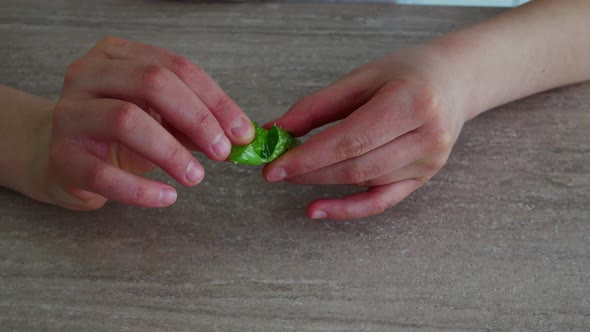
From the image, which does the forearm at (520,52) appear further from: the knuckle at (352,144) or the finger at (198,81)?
the finger at (198,81)

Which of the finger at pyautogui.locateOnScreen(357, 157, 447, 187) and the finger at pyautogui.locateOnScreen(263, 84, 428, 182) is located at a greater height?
the finger at pyautogui.locateOnScreen(263, 84, 428, 182)

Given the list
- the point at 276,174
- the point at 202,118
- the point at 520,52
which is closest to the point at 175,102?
the point at 202,118

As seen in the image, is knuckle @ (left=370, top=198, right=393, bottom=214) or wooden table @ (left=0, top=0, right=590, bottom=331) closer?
wooden table @ (left=0, top=0, right=590, bottom=331)

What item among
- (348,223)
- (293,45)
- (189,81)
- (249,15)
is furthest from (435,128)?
(249,15)

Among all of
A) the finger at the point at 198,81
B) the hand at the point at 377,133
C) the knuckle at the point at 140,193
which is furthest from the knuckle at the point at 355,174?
the knuckle at the point at 140,193

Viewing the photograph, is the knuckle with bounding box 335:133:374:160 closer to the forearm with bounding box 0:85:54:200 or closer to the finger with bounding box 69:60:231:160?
the finger with bounding box 69:60:231:160

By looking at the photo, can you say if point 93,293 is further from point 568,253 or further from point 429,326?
point 568,253

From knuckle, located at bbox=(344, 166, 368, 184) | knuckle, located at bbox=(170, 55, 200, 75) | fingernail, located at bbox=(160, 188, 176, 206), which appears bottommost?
knuckle, located at bbox=(344, 166, 368, 184)

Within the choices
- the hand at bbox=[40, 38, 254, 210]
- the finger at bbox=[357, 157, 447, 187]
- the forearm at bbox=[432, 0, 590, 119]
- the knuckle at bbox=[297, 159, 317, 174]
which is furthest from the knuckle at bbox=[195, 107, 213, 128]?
the forearm at bbox=[432, 0, 590, 119]
